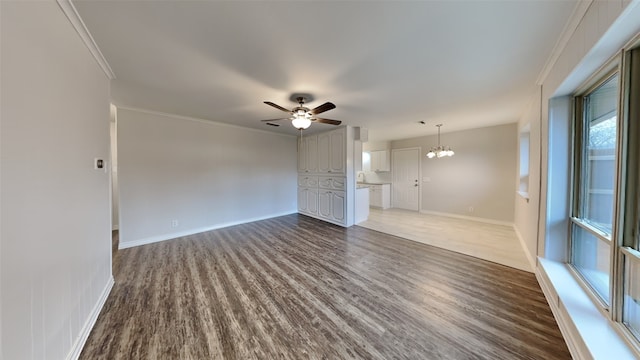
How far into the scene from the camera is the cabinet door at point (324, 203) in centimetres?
518

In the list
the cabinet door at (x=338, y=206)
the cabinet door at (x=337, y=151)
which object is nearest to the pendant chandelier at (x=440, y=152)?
the cabinet door at (x=337, y=151)

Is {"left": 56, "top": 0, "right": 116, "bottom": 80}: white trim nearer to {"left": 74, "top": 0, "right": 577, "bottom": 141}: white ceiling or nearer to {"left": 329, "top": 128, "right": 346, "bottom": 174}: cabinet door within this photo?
{"left": 74, "top": 0, "right": 577, "bottom": 141}: white ceiling

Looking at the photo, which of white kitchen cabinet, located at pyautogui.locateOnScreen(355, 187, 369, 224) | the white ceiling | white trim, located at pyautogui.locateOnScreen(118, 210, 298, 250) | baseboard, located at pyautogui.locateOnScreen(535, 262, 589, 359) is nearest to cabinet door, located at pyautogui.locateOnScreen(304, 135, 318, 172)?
white kitchen cabinet, located at pyautogui.locateOnScreen(355, 187, 369, 224)

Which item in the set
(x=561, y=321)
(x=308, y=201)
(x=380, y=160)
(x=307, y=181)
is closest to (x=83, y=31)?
(x=561, y=321)

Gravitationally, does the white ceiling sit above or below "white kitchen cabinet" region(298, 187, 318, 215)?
above

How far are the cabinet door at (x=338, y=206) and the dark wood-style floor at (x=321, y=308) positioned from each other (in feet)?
5.35

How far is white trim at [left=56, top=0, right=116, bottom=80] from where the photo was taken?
1.37 meters

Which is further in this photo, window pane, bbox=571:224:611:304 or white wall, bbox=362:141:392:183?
white wall, bbox=362:141:392:183

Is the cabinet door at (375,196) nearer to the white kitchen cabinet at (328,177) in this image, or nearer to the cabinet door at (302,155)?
the white kitchen cabinet at (328,177)

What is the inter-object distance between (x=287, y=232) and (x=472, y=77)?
12.4ft

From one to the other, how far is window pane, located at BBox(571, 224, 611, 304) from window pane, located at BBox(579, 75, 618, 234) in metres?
0.14

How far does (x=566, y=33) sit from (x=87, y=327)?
4.34 metres

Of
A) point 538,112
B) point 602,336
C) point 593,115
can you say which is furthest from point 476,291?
point 538,112

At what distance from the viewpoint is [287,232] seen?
433 centimetres
